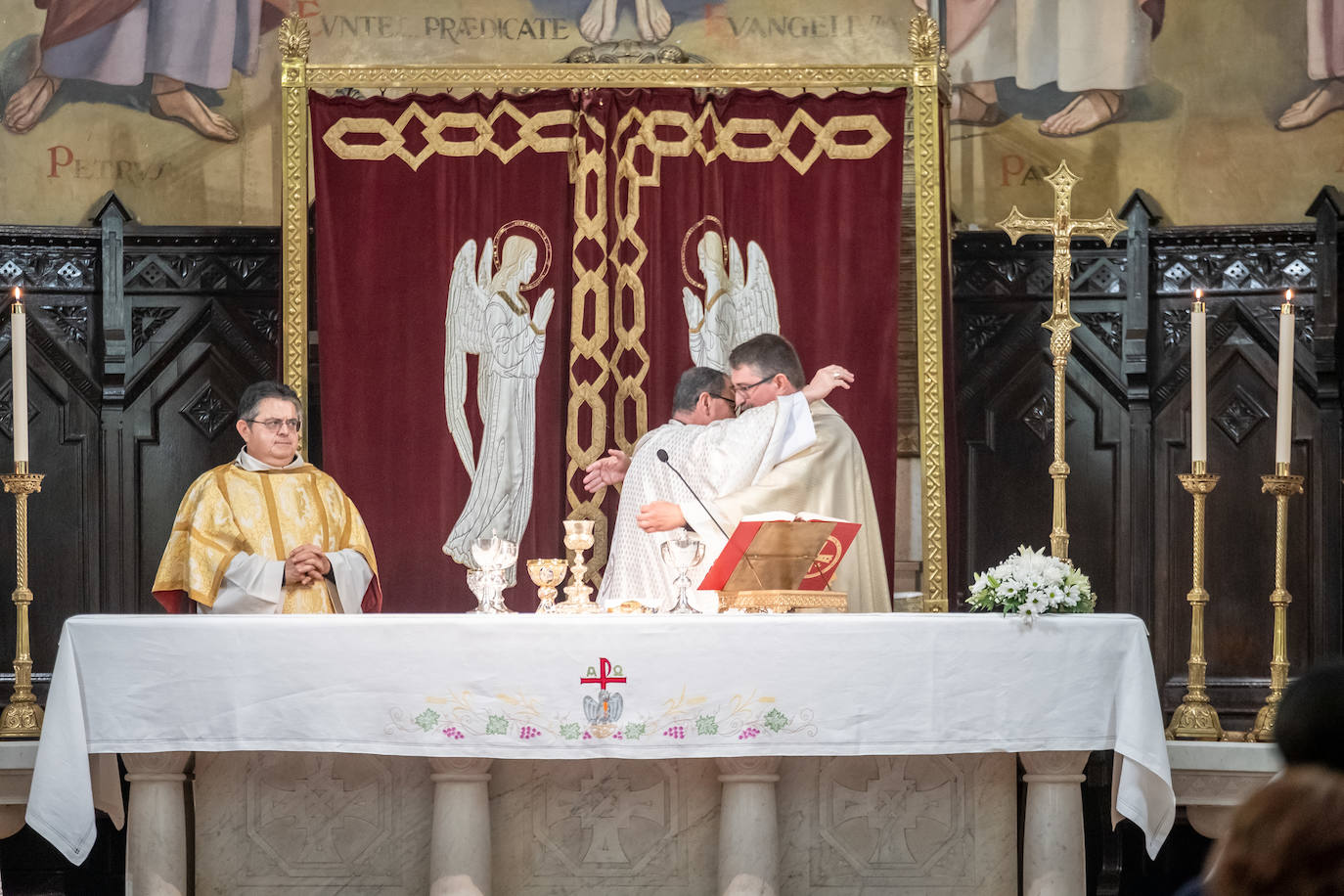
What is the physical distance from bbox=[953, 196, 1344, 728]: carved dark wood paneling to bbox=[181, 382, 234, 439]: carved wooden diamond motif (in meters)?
3.30

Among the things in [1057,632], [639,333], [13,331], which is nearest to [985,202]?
[639,333]

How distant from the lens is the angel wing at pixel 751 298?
7.23 meters

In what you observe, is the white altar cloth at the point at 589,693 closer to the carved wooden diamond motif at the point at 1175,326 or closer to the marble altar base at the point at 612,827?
the marble altar base at the point at 612,827

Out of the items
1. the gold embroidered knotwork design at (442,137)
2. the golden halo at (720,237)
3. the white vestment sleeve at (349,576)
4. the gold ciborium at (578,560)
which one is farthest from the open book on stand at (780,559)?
the gold embroidered knotwork design at (442,137)

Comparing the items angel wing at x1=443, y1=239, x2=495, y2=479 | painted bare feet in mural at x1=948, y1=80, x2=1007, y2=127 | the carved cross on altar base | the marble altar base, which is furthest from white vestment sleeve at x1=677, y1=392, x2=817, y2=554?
painted bare feet in mural at x1=948, y1=80, x2=1007, y2=127

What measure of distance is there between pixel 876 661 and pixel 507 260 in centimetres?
278

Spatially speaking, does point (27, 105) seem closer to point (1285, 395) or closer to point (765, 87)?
point (765, 87)

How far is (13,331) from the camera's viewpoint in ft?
19.3

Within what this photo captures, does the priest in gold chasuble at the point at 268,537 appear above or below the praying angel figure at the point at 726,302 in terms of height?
below

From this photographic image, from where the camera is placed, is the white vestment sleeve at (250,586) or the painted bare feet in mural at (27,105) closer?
the white vestment sleeve at (250,586)

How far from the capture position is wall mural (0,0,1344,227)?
300 inches

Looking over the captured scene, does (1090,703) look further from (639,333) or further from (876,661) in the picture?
(639,333)

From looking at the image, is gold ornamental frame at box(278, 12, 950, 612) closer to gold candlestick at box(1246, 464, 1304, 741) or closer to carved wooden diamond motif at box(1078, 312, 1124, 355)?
carved wooden diamond motif at box(1078, 312, 1124, 355)

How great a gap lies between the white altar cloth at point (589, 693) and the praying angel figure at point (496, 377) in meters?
1.86
